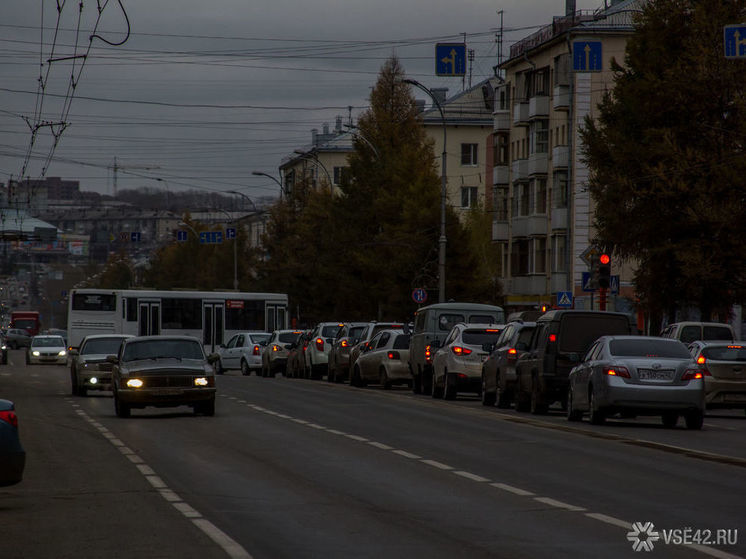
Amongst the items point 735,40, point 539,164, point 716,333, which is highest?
point 539,164

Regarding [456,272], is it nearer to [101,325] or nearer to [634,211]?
[101,325]

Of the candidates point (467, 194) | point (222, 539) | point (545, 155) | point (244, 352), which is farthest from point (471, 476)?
point (467, 194)

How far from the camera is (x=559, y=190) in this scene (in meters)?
80.8

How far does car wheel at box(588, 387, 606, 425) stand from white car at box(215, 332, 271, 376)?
35.1 meters

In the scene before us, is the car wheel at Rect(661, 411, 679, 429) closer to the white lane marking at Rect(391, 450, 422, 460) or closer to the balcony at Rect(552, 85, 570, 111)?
the white lane marking at Rect(391, 450, 422, 460)

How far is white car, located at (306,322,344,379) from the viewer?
53406 mm

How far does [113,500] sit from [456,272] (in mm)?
57256

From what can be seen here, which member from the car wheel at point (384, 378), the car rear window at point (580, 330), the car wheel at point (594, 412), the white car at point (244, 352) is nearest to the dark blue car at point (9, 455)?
the car wheel at point (594, 412)

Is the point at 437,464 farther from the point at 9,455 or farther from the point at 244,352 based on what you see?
the point at 244,352

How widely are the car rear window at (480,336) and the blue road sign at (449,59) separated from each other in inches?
423

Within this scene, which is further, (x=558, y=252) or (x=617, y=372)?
(x=558, y=252)

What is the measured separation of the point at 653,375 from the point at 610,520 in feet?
45.0

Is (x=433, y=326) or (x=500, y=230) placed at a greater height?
(x=500, y=230)

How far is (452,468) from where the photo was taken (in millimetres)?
17406
